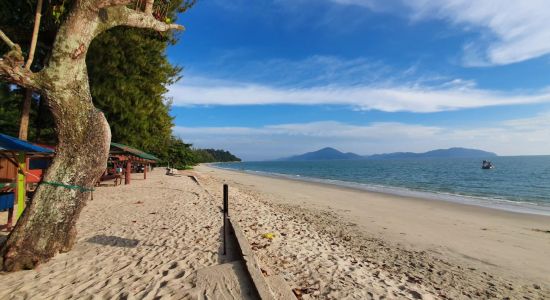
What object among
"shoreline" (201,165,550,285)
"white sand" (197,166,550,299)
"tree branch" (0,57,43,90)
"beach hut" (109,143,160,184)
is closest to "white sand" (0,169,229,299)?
"white sand" (197,166,550,299)

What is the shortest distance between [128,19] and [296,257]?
5487 millimetres

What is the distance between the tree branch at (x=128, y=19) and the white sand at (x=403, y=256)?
4.93m

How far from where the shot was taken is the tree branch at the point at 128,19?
5.51 m

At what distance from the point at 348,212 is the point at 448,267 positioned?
785 centimetres

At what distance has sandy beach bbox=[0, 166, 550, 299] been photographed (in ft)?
15.0

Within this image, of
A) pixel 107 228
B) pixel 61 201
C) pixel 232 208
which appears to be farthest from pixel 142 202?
pixel 61 201

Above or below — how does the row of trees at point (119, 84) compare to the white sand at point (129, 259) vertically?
above

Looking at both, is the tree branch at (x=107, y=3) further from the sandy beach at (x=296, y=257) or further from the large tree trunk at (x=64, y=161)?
the sandy beach at (x=296, y=257)

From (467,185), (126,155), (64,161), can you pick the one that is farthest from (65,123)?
(467,185)

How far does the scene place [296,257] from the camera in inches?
242

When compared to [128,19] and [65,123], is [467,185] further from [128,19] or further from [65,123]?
[65,123]

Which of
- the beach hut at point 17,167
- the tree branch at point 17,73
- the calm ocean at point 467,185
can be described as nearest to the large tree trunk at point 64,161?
the tree branch at point 17,73

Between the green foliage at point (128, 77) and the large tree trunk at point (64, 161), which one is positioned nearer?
A: the large tree trunk at point (64, 161)

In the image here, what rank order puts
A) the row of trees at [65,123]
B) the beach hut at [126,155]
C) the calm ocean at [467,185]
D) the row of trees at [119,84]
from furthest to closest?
the calm ocean at [467,185], the row of trees at [119,84], the beach hut at [126,155], the row of trees at [65,123]
